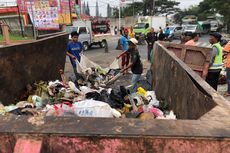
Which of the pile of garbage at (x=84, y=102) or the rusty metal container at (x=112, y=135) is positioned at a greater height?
the rusty metal container at (x=112, y=135)

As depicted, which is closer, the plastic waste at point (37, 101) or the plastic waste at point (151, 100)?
the plastic waste at point (37, 101)

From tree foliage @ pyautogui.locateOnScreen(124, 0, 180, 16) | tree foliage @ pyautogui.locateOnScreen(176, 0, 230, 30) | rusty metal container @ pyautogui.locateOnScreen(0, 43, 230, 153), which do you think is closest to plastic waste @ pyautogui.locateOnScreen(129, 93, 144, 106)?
rusty metal container @ pyautogui.locateOnScreen(0, 43, 230, 153)

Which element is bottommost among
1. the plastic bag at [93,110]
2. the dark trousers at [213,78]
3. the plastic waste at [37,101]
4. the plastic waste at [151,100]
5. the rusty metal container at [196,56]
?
A: the plastic waste at [151,100]

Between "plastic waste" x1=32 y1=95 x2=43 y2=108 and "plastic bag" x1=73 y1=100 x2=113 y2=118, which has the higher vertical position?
"plastic bag" x1=73 y1=100 x2=113 y2=118

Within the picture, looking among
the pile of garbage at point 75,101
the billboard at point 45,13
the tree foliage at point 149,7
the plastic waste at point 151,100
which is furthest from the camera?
the tree foliage at point 149,7

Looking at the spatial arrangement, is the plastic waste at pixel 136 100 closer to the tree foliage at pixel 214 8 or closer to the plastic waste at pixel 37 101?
the plastic waste at pixel 37 101

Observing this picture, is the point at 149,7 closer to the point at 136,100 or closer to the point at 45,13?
the point at 45,13

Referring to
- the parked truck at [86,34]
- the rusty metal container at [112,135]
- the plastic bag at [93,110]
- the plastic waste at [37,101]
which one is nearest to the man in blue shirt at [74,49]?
the plastic waste at [37,101]

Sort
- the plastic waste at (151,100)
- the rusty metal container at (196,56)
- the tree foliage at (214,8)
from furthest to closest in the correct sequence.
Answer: the tree foliage at (214,8) < the rusty metal container at (196,56) < the plastic waste at (151,100)

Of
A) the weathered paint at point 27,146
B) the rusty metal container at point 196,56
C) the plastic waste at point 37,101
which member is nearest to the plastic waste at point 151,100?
the rusty metal container at point 196,56

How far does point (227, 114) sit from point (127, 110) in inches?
112

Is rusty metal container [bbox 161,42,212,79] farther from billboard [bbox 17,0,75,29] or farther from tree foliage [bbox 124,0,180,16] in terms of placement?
tree foliage [bbox 124,0,180,16]

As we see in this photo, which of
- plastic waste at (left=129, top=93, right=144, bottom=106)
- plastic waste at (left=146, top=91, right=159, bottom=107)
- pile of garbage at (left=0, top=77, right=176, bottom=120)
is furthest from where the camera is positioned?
plastic waste at (left=146, top=91, right=159, bottom=107)

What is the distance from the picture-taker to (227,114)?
2.16 metres
